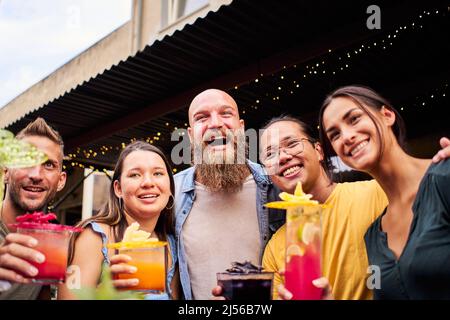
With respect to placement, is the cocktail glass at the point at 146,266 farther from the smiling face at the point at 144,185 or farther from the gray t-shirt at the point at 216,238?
the gray t-shirt at the point at 216,238

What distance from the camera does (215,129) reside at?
2879mm

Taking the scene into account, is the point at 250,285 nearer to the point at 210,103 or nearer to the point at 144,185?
the point at 144,185

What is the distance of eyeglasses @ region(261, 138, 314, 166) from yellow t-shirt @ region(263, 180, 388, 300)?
306 millimetres

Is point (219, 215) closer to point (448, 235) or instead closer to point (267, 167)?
point (267, 167)

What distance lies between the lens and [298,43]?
3.95 meters

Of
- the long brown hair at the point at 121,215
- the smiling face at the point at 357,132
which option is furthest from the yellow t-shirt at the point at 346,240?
the long brown hair at the point at 121,215

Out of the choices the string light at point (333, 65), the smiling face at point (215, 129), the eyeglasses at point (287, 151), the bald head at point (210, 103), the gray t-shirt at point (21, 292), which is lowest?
the gray t-shirt at point (21, 292)

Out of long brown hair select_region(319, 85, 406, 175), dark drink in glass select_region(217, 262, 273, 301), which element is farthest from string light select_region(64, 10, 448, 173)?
dark drink in glass select_region(217, 262, 273, 301)

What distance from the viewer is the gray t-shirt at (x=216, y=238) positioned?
2.56 meters

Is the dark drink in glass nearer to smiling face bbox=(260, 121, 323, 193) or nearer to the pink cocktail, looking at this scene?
the pink cocktail

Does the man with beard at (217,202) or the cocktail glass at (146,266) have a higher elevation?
the man with beard at (217,202)

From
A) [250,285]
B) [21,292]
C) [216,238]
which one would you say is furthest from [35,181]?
[250,285]

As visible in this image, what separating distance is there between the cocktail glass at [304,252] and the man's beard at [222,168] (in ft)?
4.25
